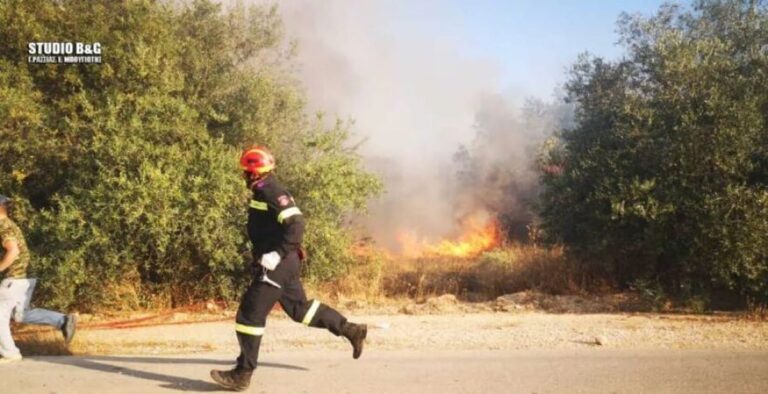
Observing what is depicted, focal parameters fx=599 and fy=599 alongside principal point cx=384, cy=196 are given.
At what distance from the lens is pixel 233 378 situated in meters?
4.61

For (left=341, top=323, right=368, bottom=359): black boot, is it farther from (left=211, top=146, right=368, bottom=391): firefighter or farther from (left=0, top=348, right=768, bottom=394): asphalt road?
(left=211, top=146, right=368, bottom=391): firefighter

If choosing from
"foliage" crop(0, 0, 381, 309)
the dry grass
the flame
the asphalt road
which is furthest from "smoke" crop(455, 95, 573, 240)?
the asphalt road

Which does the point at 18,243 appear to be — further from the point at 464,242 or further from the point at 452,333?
the point at 464,242

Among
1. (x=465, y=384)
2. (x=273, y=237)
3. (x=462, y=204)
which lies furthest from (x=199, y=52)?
(x=462, y=204)

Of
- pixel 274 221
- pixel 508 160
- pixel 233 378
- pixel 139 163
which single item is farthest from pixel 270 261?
pixel 508 160

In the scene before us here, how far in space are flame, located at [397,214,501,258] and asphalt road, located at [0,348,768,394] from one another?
40.6 feet

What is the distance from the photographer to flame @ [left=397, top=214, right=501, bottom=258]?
1900cm

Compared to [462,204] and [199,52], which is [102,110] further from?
[462,204]

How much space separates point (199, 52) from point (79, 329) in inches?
219

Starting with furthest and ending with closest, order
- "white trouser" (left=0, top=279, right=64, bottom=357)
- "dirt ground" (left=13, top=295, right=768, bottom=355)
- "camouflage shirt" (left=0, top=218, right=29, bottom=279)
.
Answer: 1. "dirt ground" (left=13, top=295, right=768, bottom=355)
2. "camouflage shirt" (left=0, top=218, right=29, bottom=279)
3. "white trouser" (left=0, top=279, right=64, bottom=357)

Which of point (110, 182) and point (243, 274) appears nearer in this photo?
point (110, 182)

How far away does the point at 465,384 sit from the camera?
4.77 metres

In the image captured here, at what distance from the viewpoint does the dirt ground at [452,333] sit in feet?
21.0

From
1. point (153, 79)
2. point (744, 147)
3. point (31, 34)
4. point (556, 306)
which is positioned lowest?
point (556, 306)
